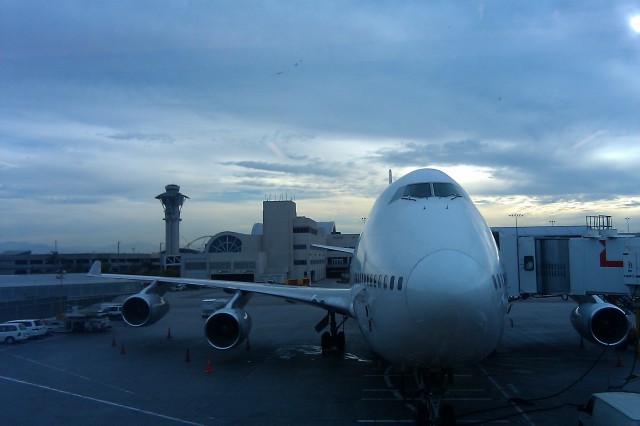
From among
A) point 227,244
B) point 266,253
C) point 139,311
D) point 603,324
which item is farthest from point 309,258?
point 603,324

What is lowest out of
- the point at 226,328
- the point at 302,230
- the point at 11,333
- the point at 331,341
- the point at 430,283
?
the point at 11,333

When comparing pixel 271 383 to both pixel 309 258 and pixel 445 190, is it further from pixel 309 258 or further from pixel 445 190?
pixel 309 258

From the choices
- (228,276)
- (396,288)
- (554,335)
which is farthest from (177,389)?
(228,276)

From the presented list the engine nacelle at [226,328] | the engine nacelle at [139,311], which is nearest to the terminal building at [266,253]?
the engine nacelle at [139,311]

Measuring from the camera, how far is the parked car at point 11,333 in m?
27.1

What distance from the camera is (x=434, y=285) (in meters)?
8.71

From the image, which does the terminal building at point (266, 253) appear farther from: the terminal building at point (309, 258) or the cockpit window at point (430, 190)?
the cockpit window at point (430, 190)

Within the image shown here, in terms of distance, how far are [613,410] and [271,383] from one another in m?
10.4

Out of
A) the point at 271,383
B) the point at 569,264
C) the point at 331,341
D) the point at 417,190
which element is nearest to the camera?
the point at 417,190

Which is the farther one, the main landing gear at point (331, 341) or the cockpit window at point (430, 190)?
the main landing gear at point (331, 341)

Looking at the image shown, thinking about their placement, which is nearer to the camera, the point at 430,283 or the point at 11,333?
the point at 430,283

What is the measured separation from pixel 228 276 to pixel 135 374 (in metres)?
57.8

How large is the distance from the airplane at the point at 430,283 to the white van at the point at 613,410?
2559 mm

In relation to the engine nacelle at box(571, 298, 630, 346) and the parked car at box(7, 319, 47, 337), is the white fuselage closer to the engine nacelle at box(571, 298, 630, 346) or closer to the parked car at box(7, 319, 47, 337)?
the engine nacelle at box(571, 298, 630, 346)
